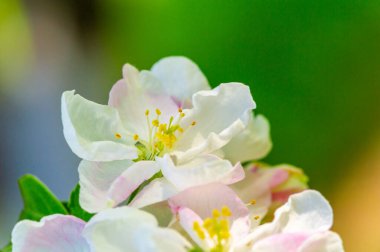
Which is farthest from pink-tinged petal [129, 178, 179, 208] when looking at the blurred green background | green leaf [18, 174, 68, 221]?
the blurred green background

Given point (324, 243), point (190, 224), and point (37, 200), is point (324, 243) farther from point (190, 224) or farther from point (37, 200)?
point (37, 200)

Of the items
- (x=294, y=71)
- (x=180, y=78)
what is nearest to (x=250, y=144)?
(x=180, y=78)

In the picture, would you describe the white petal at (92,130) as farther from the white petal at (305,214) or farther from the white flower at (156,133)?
the white petal at (305,214)

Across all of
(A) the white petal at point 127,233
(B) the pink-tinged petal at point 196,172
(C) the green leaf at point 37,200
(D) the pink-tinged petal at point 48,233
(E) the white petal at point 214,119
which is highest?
(E) the white petal at point 214,119

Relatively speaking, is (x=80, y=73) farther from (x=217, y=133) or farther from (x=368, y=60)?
(x=217, y=133)

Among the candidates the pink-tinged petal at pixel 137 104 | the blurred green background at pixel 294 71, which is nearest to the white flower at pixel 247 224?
the pink-tinged petal at pixel 137 104

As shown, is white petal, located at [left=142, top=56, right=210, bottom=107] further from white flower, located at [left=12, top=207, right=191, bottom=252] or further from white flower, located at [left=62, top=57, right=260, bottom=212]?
white flower, located at [left=12, top=207, right=191, bottom=252]

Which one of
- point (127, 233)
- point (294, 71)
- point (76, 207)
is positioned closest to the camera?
point (127, 233)
